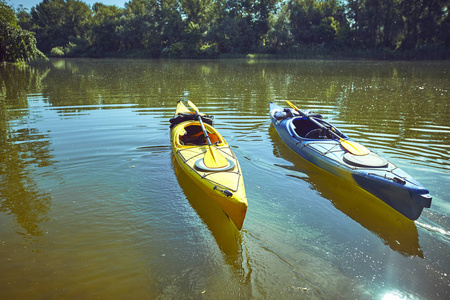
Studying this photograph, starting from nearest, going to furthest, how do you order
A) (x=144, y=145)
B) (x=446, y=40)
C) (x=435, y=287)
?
(x=435, y=287) < (x=144, y=145) < (x=446, y=40)

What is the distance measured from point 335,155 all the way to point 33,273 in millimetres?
5868

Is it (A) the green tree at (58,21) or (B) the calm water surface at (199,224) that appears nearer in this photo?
(B) the calm water surface at (199,224)

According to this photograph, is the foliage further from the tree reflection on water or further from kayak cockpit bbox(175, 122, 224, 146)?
kayak cockpit bbox(175, 122, 224, 146)

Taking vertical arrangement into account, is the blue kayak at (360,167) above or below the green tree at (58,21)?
below

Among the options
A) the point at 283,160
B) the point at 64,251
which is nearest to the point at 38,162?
the point at 64,251

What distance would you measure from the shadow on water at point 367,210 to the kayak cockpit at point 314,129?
37.7 inches

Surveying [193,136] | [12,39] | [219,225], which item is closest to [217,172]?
[219,225]

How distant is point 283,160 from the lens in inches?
316

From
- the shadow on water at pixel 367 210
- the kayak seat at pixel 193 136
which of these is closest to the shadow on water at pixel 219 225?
the kayak seat at pixel 193 136

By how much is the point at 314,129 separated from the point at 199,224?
5004mm

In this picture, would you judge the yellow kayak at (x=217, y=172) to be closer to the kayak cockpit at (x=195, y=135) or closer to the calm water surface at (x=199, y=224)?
the kayak cockpit at (x=195, y=135)

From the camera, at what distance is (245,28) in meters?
58.9

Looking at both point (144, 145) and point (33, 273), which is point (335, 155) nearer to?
point (144, 145)

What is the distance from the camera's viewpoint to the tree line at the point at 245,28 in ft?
152
